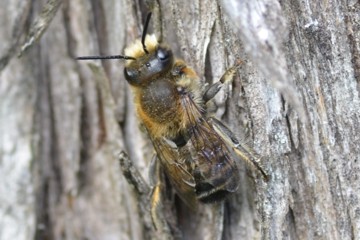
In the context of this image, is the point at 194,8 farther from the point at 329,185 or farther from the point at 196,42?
the point at 329,185

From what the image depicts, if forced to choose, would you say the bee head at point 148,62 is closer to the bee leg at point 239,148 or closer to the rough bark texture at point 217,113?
the rough bark texture at point 217,113

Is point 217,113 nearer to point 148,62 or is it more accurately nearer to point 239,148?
point 239,148

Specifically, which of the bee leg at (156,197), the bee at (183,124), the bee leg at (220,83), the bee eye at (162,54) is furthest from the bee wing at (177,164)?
the bee eye at (162,54)

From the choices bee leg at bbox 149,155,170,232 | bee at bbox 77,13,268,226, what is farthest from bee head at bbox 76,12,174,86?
bee leg at bbox 149,155,170,232

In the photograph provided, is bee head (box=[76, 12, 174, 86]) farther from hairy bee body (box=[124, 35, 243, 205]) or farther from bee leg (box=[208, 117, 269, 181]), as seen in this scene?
bee leg (box=[208, 117, 269, 181])

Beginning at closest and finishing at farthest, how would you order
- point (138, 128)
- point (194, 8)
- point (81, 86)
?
point (194, 8)
point (138, 128)
point (81, 86)

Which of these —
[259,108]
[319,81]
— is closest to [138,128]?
[259,108]

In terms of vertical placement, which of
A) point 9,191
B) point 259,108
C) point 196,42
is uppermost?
point 196,42

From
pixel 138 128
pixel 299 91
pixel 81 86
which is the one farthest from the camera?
pixel 81 86
